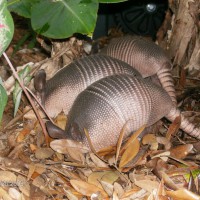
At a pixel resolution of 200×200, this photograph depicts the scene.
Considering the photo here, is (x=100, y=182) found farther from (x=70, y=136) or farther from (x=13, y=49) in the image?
(x=13, y=49)

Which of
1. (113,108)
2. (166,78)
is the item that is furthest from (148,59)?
(113,108)

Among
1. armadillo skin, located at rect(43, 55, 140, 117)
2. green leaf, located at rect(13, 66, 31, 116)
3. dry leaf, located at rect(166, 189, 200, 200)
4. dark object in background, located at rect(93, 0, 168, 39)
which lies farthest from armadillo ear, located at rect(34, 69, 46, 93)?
dark object in background, located at rect(93, 0, 168, 39)

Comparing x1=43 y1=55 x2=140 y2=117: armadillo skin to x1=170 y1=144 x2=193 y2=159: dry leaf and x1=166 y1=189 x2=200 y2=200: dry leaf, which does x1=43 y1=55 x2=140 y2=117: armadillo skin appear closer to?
x1=170 y1=144 x2=193 y2=159: dry leaf

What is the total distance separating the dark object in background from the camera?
3.88 m

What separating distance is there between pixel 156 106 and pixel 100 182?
664 millimetres

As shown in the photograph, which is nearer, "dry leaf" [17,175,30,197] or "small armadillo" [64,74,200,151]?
"dry leaf" [17,175,30,197]

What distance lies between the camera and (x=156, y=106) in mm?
2443

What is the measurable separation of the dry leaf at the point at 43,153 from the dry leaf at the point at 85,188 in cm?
29

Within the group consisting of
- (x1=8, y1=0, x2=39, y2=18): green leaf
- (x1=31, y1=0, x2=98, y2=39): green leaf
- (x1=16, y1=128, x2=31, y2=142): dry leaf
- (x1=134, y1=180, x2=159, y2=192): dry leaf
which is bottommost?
(x1=16, y1=128, x2=31, y2=142): dry leaf

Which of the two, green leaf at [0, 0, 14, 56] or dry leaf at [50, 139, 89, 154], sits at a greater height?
green leaf at [0, 0, 14, 56]

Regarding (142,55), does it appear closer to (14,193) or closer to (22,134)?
(22,134)

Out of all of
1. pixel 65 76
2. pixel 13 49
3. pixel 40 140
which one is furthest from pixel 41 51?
pixel 40 140

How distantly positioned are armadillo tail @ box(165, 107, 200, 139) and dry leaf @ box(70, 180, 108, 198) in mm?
795

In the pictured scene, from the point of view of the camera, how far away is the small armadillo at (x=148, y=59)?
2.80 metres
